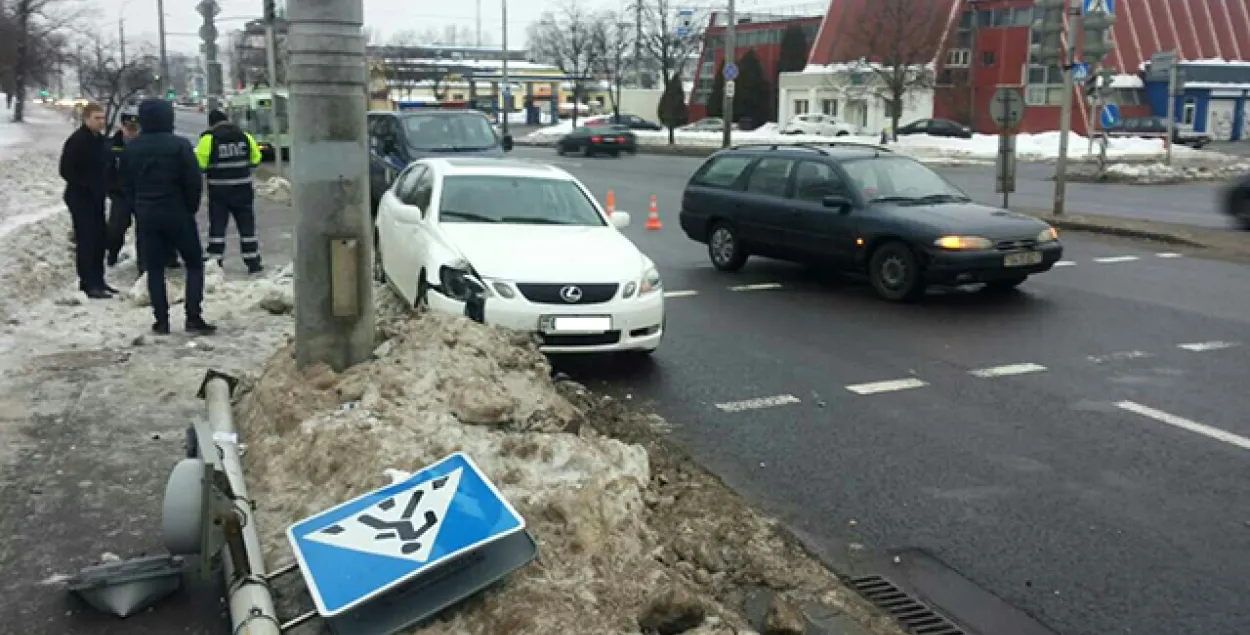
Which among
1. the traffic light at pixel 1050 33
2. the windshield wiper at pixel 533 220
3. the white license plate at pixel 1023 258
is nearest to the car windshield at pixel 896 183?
the white license plate at pixel 1023 258

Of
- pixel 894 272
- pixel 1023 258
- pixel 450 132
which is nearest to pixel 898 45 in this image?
pixel 450 132

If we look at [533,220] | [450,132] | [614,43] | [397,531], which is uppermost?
[614,43]

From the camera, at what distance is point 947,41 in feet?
190

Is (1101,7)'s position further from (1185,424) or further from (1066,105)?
(1185,424)

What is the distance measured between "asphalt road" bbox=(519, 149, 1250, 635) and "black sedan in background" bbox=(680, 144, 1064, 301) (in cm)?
40

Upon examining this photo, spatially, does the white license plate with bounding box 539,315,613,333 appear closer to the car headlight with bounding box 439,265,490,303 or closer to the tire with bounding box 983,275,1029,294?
the car headlight with bounding box 439,265,490,303

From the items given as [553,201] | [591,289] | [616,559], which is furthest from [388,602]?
[553,201]

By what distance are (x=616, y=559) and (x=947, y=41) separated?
5835 cm

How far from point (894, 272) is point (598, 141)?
32.4 meters

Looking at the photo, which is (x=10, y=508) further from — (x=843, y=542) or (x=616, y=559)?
(x=843, y=542)

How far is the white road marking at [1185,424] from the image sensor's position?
21.6 feet

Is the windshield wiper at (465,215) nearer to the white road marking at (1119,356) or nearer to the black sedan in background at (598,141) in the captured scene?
the white road marking at (1119,356)

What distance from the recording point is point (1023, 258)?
36.7ft

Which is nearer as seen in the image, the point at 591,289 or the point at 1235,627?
the point at 1235,627
